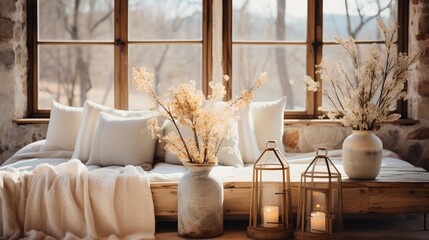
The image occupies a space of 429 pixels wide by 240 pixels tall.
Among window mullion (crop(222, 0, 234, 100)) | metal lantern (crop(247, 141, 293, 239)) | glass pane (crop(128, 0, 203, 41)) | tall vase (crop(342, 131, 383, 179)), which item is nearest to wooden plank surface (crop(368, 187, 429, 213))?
tall vase (crop(342, 131, 383, 179))

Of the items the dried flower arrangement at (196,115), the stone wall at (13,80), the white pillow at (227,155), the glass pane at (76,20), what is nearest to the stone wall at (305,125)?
the stone wall at (13,80)

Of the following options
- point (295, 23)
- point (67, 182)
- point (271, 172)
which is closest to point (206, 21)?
point (295, 23)

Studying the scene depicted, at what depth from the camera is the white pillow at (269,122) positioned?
5.00 meters

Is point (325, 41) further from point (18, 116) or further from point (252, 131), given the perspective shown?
point (18, 116)

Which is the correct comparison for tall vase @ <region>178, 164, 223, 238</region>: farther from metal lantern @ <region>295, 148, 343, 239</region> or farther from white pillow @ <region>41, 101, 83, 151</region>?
white pillow @ <region>41, 101, 83, 151</region>

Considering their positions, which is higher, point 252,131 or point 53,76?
point 53,76

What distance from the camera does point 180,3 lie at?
5.41m

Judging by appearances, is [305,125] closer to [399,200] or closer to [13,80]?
[399,200]

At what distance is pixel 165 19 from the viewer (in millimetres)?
5430

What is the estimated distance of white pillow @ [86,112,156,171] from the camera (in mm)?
4574

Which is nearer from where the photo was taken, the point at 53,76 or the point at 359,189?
the point at 359,189

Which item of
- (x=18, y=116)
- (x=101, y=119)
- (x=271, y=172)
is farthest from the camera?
(x=18, y=116)

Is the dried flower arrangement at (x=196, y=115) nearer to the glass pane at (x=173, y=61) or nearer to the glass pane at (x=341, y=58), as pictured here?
the glass pane at (x=173, y=61)

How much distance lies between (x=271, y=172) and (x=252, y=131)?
0.75m
